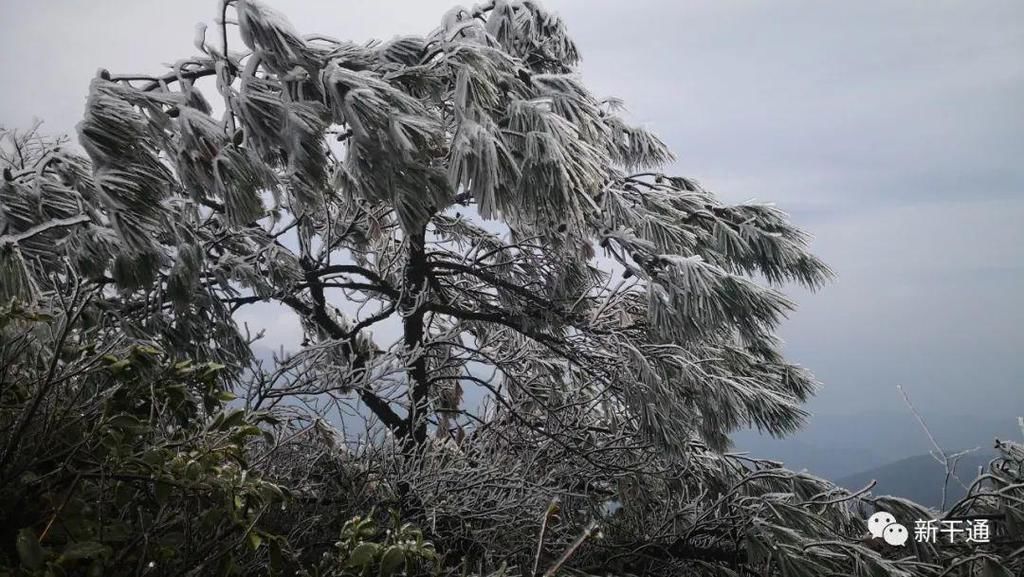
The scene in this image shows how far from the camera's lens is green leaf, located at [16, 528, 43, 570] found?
4.18 ft

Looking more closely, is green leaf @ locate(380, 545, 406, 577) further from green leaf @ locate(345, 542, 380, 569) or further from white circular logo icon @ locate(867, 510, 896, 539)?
white circular logo icon @ locate(867, 510, 896, 539)

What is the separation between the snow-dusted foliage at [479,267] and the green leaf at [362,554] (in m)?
0.64

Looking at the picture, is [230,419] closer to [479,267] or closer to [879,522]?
[479,267]

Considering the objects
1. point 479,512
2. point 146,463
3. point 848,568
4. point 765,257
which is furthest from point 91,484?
point 765,257

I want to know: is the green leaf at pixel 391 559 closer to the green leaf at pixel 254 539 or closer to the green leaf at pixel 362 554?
the green leaf at pixel 362 554

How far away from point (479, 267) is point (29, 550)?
3.83 meters

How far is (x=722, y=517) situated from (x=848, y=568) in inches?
34.6

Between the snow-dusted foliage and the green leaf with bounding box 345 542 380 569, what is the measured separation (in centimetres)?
64

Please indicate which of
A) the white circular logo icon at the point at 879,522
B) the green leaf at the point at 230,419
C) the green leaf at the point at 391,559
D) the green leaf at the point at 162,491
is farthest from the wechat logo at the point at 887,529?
the green leaf at the point at 162,491

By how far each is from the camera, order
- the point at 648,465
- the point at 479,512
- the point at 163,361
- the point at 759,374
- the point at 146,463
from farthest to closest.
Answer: the point at 759,374, the point at 648,465, the point at 479,512, the point at 163,361, the point at 146,463

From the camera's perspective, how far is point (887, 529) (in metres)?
4.05

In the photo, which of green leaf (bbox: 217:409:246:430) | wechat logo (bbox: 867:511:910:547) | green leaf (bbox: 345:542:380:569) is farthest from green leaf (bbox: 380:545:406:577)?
wechat logo (bbox: 867:511:910:547)

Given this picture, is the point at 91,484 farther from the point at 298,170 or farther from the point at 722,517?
the point at 722,517

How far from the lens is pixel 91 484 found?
167cm
